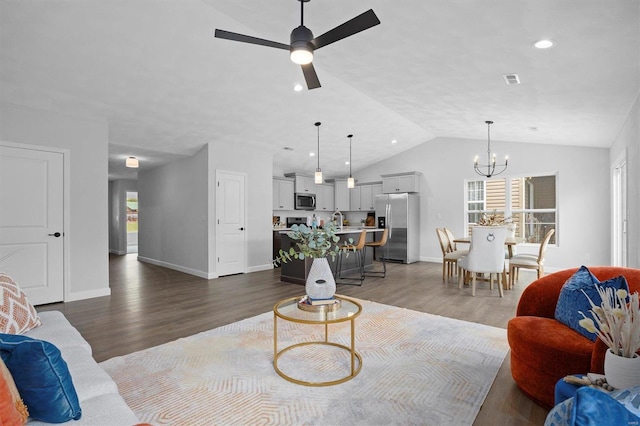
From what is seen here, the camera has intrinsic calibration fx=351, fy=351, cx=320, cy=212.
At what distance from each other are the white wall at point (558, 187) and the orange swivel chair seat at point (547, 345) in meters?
4.95

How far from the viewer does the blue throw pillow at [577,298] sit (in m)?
2.12

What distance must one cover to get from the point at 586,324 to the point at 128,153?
23.4 feet

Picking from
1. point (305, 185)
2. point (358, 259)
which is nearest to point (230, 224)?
point (358, 259)

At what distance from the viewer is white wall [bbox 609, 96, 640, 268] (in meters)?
3.41

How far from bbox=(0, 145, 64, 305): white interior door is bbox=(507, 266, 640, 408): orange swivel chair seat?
5.25 m

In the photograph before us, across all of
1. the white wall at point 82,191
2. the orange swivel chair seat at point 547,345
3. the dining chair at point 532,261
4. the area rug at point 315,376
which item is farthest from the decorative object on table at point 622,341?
the white wall at point 82,191

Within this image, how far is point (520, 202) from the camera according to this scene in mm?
7395

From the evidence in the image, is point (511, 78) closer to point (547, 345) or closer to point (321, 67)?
point (321, 67)

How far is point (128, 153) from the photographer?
657 cm

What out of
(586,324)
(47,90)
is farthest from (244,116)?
(586,324)

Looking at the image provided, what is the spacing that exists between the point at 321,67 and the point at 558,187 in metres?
5.27

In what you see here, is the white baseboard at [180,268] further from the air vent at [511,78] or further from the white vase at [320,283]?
the air vent at [511,78]

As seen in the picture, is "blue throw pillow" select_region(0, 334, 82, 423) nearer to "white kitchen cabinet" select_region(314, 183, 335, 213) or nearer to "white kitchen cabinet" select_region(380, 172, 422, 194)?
"white kitchen cabinet" select_region(380, 172, 422, 194)

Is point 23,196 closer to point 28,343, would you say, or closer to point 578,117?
point 28,343
